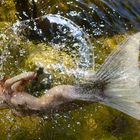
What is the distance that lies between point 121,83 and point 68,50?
1.76 meters

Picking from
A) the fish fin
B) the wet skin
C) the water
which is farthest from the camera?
the water

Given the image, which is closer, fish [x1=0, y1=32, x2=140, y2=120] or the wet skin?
fish [x1=0, y1=32, x2=140, y2=120]

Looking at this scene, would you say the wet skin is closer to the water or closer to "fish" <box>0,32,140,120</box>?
"fish" <box>0,32,140,120</box>

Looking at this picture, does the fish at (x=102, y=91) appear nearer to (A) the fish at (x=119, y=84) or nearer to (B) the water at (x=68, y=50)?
(A) the fish at (x=119, y=84)

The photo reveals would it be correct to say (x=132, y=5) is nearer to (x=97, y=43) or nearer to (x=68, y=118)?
(x=97, y=43)

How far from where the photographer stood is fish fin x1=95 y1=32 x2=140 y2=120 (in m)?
3.12

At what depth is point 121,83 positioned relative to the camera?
10.4ft

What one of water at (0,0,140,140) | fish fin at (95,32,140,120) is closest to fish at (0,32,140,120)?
fish fin at (95,32,140,120)

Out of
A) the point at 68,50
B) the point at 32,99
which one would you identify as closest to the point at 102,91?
the point at 32,99

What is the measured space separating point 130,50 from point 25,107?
3.23 feet

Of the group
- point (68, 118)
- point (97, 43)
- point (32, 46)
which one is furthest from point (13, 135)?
point (97, 43)

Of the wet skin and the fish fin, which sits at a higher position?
the fish fin

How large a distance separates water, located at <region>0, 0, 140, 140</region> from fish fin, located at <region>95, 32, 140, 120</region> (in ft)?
3.12

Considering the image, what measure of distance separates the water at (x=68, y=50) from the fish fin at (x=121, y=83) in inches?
37.4
